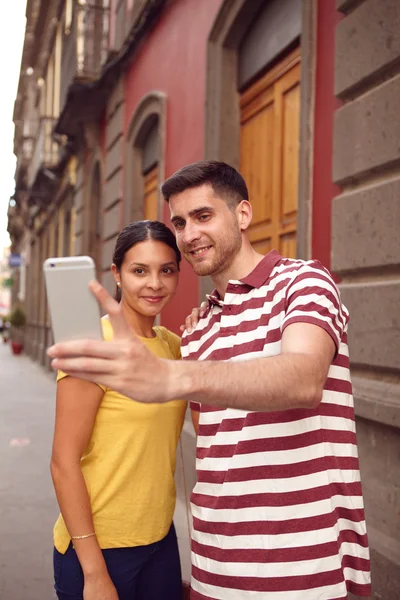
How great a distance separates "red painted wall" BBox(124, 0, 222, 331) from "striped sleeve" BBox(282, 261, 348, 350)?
15.2 ft

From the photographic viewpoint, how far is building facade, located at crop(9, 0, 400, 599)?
3.31 metres

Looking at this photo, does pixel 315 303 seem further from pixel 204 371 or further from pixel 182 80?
pixel 182 80

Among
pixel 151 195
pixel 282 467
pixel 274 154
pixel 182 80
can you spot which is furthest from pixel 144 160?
pixel 282 467

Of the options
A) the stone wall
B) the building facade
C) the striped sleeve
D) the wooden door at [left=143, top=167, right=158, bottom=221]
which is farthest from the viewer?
the wooden door at [left=143, top=167, right=158, bottom=221]

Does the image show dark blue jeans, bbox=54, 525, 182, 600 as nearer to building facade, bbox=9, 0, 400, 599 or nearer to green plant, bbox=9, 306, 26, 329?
building facade, bbox=9, 0, 400, 599

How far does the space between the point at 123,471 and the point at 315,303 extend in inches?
33.1

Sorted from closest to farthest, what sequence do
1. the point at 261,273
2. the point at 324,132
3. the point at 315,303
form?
the point at 315,303
the point at 261,273
the point at 324,132

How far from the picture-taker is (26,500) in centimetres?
Result: 587

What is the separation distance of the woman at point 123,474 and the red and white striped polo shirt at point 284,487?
28 centimetres

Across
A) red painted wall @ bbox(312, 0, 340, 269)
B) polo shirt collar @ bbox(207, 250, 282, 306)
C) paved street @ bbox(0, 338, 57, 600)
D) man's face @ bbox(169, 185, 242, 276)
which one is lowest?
paved street @ bbox(0, 338, 57, 600)

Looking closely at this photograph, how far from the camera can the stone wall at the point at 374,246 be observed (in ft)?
10.5

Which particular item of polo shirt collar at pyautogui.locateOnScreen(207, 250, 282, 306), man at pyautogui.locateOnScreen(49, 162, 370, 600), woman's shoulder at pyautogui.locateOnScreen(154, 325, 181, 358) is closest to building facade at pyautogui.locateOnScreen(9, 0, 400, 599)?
man at pyautogui.locateOnScreen(49, 162, 370, 600)

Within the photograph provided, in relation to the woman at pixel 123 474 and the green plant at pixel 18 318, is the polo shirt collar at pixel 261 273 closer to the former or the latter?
the woman at pixel 123 474

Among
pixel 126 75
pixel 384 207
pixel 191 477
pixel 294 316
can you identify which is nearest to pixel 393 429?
pixel 384 207
